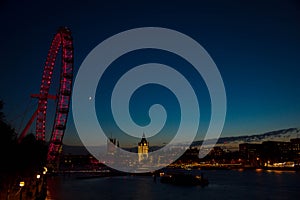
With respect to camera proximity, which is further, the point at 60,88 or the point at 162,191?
the point at 162,191

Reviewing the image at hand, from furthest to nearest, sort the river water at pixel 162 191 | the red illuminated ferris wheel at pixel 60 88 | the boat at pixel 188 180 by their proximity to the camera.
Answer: the boat at pixel 188 180 → the river water at pixel 162 191 → the red illuminated ferris wheel at pixel 60 88

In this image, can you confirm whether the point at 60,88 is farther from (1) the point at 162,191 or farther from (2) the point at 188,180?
(2) the point at 188,180

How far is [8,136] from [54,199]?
18.2 meters

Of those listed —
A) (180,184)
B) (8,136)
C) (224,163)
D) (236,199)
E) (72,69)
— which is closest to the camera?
(8,136)

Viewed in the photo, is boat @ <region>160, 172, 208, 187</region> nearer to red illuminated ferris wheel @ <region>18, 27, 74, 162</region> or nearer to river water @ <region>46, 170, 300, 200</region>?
river water @ <region>46, 170, 300, 200</region>

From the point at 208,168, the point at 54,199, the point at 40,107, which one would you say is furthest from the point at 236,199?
the point at 208,168

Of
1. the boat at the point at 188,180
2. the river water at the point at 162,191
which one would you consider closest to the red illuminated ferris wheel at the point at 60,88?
the river water at the point at 162,191

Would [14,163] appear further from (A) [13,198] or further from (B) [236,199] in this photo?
(B) [236,199]

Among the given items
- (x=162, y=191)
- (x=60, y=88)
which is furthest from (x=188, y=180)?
(x=60, y=88)

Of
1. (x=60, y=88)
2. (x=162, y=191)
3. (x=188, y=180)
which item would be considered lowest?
(x=162, y=191)

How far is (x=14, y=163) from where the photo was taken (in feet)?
56.1

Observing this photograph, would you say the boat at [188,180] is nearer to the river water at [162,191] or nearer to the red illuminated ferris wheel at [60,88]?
the river water at [162,191]

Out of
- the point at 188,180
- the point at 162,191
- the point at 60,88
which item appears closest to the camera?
the point at 60,88

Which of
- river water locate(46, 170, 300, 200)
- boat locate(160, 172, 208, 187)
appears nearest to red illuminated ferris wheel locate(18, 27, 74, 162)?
river water locate(46, 170, 300, 200)
